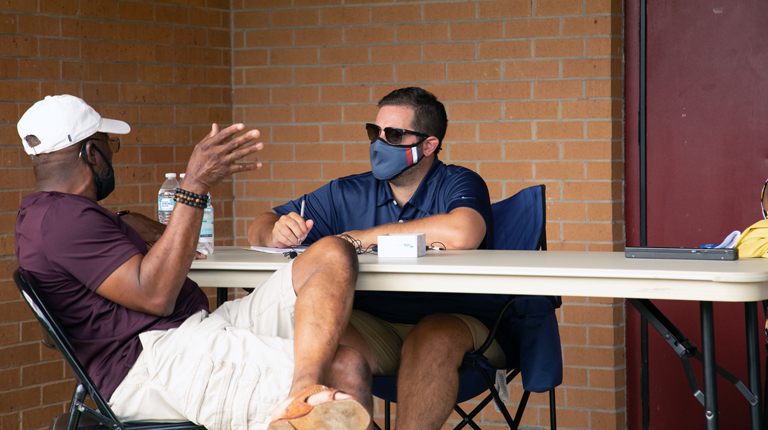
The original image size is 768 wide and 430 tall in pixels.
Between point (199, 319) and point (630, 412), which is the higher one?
point (199, 319)

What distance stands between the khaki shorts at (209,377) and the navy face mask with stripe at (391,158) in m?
0.83

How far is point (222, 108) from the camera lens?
3.91 m

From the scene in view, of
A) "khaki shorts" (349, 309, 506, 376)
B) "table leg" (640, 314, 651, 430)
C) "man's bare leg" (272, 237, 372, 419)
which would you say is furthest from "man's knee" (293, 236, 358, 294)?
"table leg" (640, 314, 651, 430)

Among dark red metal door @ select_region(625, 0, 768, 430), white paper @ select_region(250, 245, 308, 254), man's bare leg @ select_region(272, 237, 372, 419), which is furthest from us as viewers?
dark red metal door @ select_region(625, 0, 768, 430)

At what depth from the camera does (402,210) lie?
2721mm

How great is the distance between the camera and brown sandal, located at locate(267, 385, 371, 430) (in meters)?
1.53

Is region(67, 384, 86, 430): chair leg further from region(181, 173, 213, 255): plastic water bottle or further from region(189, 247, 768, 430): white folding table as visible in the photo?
region(181, 173, 213, 255): plastic water bottle

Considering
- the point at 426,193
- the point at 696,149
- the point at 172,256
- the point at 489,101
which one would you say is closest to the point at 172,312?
the point at 172,256

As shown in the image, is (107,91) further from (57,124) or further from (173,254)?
(173,254)

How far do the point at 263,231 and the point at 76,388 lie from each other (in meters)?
0.94

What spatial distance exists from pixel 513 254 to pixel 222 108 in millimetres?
2150

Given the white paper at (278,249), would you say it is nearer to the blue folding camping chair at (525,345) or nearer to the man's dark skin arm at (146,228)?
the man's dark skin arm at (146,228)

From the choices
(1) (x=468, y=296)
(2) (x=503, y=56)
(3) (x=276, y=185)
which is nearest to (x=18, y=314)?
(3) (x=276, y=185)

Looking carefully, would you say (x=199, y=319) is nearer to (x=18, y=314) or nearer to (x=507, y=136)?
(x=18, y=314)
